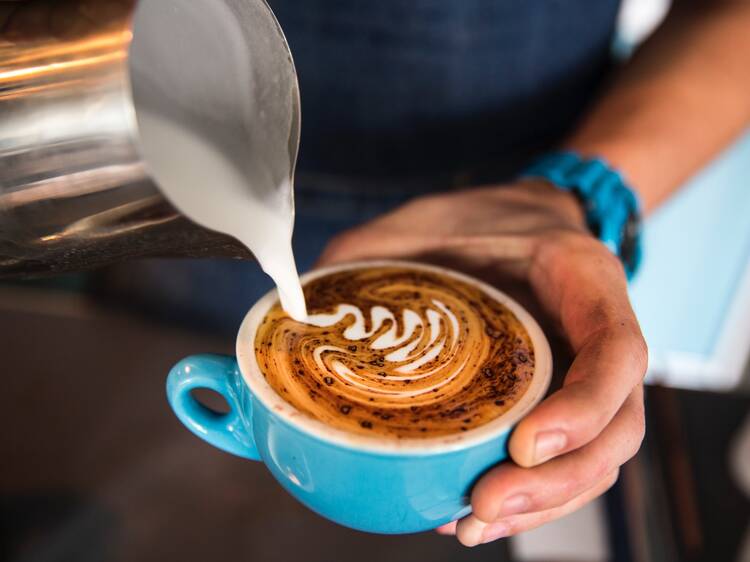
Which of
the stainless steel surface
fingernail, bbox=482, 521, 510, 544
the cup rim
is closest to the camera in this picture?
the stainless steel surface

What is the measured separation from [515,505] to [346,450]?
0.18 metres

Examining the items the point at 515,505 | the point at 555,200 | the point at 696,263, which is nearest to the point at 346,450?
the point at 515,505

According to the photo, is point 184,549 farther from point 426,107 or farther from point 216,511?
point 426,107

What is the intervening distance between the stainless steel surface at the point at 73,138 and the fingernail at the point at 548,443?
38cm

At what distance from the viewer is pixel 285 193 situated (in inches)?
34.4

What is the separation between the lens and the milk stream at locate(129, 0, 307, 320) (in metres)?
0.68

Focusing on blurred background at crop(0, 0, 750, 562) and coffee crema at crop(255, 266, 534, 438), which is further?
blurred background at crop(0, 0, 750, 562)

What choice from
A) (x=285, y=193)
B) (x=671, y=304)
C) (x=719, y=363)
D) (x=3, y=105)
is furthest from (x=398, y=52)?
(x=719, y=363)

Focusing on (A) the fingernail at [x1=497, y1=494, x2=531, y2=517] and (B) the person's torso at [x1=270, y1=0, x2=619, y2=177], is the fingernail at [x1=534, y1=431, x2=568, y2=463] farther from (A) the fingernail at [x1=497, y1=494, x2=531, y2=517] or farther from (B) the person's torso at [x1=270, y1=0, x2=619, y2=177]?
(B) the person's torso at [x1=270, y1=0, x2=619, y2=177]

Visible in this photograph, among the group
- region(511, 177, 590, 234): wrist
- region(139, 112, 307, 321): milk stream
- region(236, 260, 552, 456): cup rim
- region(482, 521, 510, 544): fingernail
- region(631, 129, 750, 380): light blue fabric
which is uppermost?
region(139, 112, 307, 321): milk stream

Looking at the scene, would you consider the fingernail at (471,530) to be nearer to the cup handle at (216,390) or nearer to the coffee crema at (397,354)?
the coffee crema at (397,354)

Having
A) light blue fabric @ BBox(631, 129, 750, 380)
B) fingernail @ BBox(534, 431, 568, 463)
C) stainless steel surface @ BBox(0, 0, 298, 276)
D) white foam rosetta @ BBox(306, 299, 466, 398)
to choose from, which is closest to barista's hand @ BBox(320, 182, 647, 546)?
fingernail @ BBox(534, 431, 568, 463)

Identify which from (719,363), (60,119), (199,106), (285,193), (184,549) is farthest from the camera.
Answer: (719,363)

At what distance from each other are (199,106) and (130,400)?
851 millimetres
